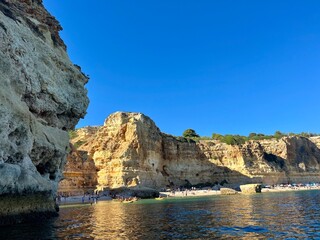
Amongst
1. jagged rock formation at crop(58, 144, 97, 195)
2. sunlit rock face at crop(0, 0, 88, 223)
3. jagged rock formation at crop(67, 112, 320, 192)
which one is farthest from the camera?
jagged rock formation at crop(67, 112, 320, 192)

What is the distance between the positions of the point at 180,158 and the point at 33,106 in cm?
5913

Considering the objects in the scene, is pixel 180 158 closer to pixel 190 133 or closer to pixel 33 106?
pixel 190 133

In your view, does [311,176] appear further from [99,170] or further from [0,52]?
[0,52]

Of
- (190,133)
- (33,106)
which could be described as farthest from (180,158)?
(33,106)

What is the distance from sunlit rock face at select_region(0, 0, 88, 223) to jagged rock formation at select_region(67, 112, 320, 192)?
33.3 metres

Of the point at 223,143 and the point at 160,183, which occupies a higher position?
the point at 223,143

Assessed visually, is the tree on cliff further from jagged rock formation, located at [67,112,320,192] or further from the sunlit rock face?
the sunlit rock face

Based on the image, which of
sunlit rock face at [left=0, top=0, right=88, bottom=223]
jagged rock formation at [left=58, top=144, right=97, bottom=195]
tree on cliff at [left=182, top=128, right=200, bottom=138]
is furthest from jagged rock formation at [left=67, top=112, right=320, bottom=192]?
sunlit rock face at [left=0, top=0, right=88, bottom=223]

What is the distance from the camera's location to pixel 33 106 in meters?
27.0

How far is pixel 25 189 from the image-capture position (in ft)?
61.4

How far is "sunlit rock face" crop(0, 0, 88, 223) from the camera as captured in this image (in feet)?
61.7

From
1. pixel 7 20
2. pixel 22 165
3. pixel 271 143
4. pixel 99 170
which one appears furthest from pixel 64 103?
pixel 271 143

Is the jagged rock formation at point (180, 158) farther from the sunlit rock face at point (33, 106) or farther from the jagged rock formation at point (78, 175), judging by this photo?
the sunlit rock face at point (33, 106)

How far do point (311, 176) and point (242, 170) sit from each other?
26331 mm
